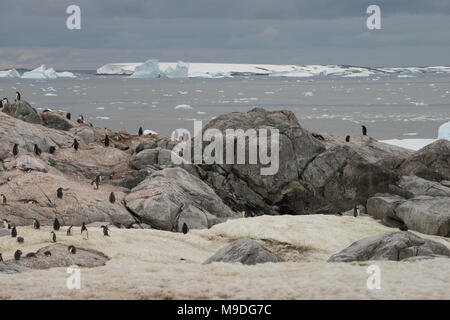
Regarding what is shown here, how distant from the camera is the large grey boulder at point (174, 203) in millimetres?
36344

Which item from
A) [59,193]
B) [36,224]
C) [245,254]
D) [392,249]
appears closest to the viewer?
[245,254]

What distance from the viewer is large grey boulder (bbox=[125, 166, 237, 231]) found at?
3634cm

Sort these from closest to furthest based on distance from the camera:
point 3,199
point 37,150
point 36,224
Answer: point 36,224, point 3,199, point 37,150

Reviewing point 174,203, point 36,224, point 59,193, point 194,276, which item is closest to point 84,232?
point 36,224

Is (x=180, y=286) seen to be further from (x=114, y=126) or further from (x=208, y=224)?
(x=114, y=126)

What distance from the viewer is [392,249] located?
24.9m

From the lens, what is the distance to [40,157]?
41.9 meters

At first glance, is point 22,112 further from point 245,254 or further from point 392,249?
point 392,249

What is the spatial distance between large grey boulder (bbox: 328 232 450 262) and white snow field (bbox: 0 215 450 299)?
1.65 meters

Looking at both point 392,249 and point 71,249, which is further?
point 71,249

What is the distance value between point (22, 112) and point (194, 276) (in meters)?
36.2

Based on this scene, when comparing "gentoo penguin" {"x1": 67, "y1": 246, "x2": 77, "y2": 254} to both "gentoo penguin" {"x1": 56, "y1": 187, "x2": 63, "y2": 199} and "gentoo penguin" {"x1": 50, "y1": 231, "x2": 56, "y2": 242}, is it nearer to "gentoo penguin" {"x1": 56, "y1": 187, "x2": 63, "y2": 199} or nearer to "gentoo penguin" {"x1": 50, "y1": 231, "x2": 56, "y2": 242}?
"gentoo penguin" {"x1": 50, "y1": 231, "x2": 56, "y2": 242}

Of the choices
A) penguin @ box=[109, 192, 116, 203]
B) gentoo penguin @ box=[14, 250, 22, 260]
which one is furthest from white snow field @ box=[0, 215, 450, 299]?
penguin @ box=[109, 192, 116, 203]
